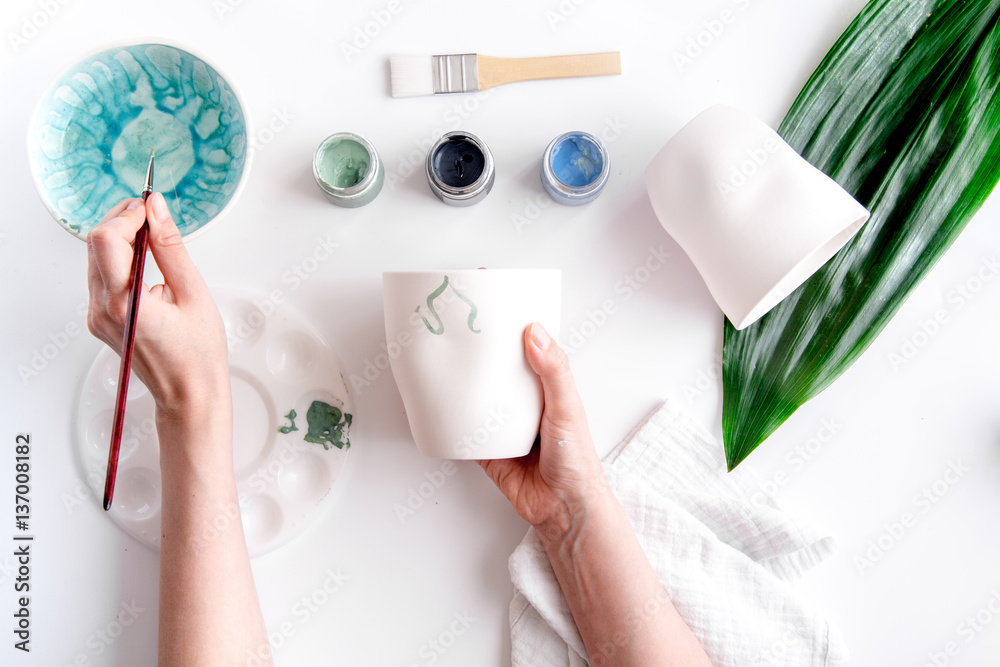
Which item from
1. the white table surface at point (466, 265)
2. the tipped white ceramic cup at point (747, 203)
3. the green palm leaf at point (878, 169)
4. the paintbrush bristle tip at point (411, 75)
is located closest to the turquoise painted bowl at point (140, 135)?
the white table surface at point (466, 265)

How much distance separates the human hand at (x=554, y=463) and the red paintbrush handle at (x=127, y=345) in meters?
0.38

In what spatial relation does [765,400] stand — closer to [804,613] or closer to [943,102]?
[804,613]

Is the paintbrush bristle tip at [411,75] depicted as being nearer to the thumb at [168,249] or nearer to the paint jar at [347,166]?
the paint jar at [347,166]

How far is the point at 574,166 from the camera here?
797 mm

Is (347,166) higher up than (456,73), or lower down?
lower down

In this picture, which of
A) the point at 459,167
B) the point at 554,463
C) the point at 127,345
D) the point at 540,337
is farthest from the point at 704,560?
the point at 127,345

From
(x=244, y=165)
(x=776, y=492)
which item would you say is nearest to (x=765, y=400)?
(x=776, y=492)

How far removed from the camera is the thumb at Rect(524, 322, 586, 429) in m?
0.62

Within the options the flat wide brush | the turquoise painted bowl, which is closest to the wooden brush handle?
the flat wide brush

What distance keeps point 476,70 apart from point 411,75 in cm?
9

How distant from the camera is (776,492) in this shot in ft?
2.74

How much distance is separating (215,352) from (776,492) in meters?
0.75

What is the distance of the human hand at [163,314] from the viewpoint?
589 millimetres

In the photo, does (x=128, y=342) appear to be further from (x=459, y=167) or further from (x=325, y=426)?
(x=459, y=167)
